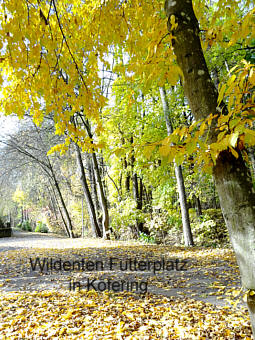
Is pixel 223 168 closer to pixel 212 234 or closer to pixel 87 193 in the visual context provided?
pixel 212 234

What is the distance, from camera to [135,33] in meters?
2.66

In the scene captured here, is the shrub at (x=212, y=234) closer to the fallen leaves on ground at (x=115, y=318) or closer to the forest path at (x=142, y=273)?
the forest path at (x=142, y=273)

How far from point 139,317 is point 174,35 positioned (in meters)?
2.83

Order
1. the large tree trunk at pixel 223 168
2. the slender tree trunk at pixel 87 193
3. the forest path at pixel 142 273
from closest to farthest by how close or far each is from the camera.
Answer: the large tree trunk at pixel 223 168 → the forest path at pixel 142 273 → the slender tree trunk at pixel 87 193

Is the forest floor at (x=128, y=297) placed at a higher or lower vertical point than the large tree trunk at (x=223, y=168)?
lower

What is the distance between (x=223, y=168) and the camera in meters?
1.17

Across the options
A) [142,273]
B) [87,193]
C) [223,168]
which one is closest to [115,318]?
[142,273]

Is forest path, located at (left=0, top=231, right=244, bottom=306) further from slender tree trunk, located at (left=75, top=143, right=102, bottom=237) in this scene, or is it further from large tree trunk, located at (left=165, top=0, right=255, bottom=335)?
slender tree trunk, located at (left=75, top=143, right=102, bottom=237)

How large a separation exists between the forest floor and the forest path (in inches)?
0.5

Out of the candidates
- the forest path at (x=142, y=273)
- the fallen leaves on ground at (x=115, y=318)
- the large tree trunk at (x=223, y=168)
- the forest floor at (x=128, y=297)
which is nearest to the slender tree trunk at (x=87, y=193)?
the forest path at (x=142, y=273)

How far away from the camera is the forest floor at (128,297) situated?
2.40 metres

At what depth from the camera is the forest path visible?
3.55 metres

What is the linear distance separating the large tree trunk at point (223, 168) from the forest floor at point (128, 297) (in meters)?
0.48

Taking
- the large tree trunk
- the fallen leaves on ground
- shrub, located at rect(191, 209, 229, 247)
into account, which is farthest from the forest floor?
shrub, located at rect(191, 209, 229, 247)
